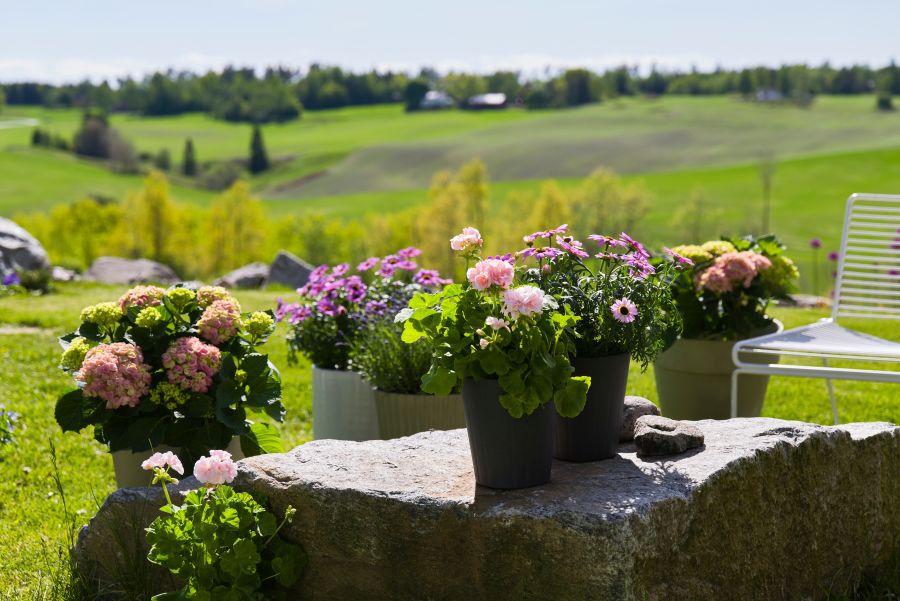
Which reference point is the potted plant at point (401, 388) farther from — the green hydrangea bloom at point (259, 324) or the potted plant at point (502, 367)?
the potted plant at point (502, 367)

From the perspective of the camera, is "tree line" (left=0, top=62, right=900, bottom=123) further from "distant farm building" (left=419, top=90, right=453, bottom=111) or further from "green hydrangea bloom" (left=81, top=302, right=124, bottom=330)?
"green hydrangea bloom" (left=81, top=302, right=124, bottom=330)

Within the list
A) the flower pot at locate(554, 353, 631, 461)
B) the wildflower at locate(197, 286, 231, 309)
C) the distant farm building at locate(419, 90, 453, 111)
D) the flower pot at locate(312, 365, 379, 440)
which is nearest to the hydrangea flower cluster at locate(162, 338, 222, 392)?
the wildflower at locate(197, 286, 231, 309)

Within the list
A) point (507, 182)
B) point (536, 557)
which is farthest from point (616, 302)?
point (507, 182)

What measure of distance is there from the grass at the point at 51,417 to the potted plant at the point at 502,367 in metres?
1.43

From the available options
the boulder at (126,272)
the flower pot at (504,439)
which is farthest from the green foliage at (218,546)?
the boulder at (126,272)

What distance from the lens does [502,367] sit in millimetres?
2338

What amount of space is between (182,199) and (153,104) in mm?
35624

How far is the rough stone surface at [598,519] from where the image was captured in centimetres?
231

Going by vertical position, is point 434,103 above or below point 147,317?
above

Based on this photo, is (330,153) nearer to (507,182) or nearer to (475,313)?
(507,182)

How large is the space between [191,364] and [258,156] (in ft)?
234

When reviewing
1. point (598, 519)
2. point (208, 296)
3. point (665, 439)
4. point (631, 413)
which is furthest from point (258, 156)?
point (598, 519)

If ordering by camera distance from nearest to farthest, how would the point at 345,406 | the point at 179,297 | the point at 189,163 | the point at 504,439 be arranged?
the point at 504,439, the point at 179,297, the point at 345,406, the point at 189,163

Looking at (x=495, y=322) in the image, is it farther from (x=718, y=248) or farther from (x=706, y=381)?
(x=718, y=248)
